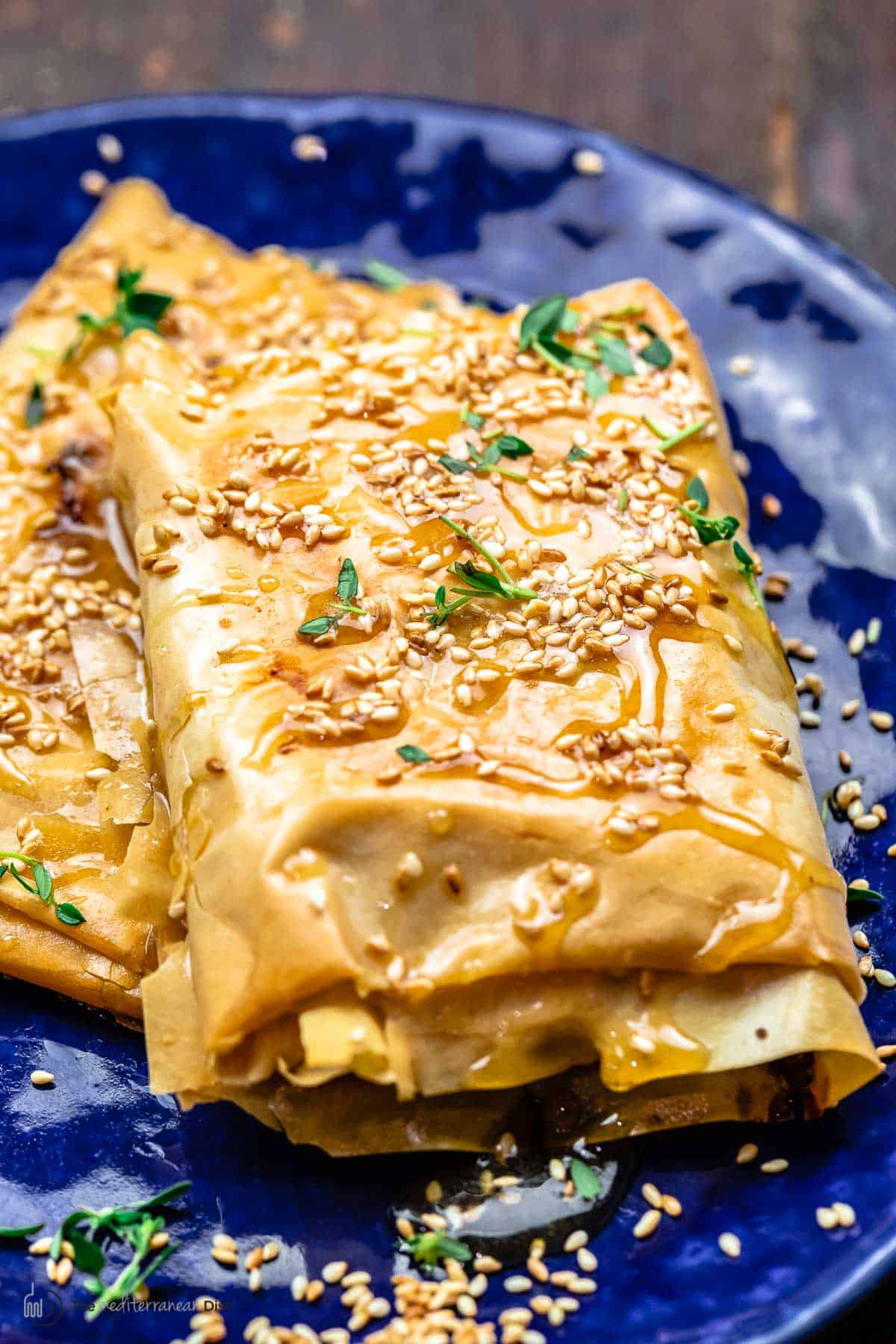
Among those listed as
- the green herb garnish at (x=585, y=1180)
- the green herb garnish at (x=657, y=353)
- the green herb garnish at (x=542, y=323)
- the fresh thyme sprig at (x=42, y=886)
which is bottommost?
the green herb garnish at (x=585, y=1180)

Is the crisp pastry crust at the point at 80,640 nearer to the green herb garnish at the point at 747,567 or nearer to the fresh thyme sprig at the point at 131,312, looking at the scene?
the fresh thyme sprig at the point at 131,312

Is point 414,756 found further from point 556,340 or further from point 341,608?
point 556,340

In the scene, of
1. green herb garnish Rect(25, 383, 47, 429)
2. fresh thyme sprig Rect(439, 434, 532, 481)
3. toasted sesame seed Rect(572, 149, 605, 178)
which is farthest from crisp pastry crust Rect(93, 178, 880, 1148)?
toasted sesame seed Rect(572, 149, 605, 178)

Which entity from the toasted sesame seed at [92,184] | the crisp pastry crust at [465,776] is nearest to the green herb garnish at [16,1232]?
the crisp pastry crust at [465,776]

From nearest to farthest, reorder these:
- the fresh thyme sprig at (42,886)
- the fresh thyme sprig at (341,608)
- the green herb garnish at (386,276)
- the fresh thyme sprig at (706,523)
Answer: the fresh thyme sprig at (341,608), the fresh thyme sprig at (42,886), the fresh thyme sprig at (706,523), the green herb garnish at (386,276)

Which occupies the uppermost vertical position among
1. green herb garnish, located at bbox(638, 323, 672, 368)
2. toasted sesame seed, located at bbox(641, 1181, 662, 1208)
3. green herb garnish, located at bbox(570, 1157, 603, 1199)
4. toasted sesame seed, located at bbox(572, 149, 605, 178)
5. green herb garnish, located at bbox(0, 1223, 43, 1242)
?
toasted sesame seed, located at bbox(572, 149, 605, 178)

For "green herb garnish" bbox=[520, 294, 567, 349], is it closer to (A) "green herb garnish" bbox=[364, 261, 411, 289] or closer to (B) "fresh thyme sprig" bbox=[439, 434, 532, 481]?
(B) "fresh thyme sprig" bbox=[439, 434, 532, 481]

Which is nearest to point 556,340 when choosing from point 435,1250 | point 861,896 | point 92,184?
point 861,896
